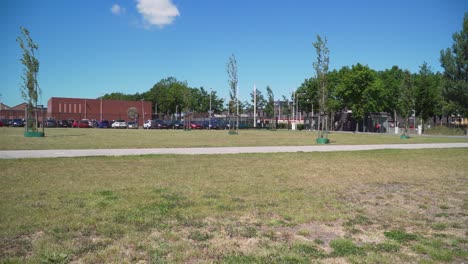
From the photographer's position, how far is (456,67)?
3653cm

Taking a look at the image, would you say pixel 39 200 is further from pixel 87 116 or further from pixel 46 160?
pixel 87 116

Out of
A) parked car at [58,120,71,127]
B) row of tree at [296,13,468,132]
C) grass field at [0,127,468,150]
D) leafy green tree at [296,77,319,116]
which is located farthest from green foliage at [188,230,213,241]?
leafy green tree at [296,77,319,116]

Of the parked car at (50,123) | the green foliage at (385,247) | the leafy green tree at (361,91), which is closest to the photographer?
the green foliage at (385,247)

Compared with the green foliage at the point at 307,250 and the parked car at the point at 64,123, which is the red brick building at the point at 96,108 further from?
the green foliage at the point at 307,250

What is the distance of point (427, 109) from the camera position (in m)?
69.9

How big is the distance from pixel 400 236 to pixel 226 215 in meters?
2.63

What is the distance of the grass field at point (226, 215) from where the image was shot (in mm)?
4531

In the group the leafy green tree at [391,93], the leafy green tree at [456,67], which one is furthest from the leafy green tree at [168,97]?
the leafy green tree at [456,67]

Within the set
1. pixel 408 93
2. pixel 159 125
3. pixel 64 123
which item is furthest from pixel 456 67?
pixel 64 123

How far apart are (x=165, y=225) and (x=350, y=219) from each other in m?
2.99

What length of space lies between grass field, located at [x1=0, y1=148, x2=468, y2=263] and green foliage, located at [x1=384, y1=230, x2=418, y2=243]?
1 centimetres

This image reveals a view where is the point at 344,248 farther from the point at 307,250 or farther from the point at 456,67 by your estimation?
the point at 456,67

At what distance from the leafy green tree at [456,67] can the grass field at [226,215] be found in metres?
27.7

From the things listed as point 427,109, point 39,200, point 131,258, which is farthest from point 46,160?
point 427,109
